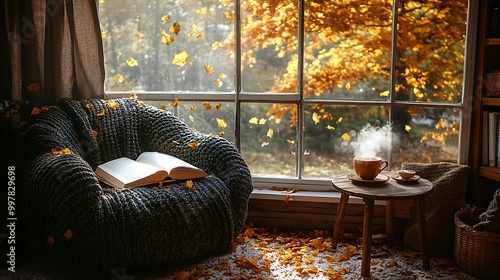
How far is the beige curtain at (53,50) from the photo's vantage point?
264cm

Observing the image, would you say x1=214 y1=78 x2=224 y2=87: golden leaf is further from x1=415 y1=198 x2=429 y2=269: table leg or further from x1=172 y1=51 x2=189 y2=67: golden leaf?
x1=415 y1=198 x2=429 y2=269: table leg

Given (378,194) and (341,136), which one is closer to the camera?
(378,194)

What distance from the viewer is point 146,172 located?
2352mm

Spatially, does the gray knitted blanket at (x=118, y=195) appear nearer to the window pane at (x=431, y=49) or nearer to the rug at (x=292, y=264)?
the rug at (x=292, y=264)

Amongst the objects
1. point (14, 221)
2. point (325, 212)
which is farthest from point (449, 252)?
point (14, 221)

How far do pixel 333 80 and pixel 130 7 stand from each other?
1.26 m

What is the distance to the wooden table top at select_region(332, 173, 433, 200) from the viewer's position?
2143mm

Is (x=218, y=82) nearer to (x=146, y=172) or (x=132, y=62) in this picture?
(x=132, y=62)

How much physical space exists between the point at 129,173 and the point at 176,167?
0.22 m

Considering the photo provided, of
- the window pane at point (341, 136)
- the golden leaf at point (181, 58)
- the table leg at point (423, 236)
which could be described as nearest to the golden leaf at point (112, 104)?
the golden leaf at point (181, 58)

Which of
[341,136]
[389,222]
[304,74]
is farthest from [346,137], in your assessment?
[389,222]

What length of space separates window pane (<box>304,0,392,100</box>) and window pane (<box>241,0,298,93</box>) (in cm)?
9

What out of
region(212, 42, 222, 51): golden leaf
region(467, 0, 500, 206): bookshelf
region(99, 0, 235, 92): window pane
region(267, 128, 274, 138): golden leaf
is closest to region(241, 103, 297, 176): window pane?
region(267, 128, 274, 138): golden leaf

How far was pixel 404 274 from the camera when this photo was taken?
2.31 metres
